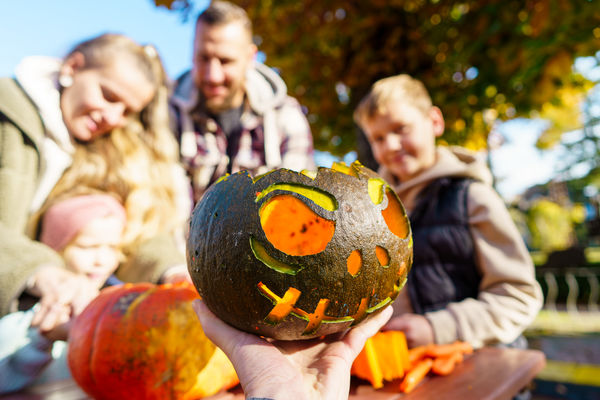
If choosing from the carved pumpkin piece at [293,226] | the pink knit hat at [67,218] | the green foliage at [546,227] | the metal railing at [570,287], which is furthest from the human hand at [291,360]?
the green foliage at [546,227]

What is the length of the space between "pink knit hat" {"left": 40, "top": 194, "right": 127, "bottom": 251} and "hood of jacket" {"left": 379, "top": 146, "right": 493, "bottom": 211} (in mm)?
1798

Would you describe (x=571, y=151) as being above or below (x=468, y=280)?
below

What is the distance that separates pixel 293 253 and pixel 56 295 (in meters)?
1.04

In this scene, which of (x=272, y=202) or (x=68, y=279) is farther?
(x=68, y=279)

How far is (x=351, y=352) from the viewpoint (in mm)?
1014

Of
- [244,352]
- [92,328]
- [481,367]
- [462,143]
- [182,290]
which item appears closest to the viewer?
[244,352]

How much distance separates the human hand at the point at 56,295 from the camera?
137 centimetres

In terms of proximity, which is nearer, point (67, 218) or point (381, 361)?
point (381, 361)

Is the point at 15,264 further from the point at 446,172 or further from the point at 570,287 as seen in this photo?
the point at 570,287

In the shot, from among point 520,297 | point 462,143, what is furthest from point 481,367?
point 462,143

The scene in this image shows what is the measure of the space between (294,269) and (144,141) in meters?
1.98

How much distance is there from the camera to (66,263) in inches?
72.6

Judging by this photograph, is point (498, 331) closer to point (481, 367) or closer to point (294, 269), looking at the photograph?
point (481, 367)

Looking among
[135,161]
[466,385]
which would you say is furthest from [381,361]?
[135,161]
